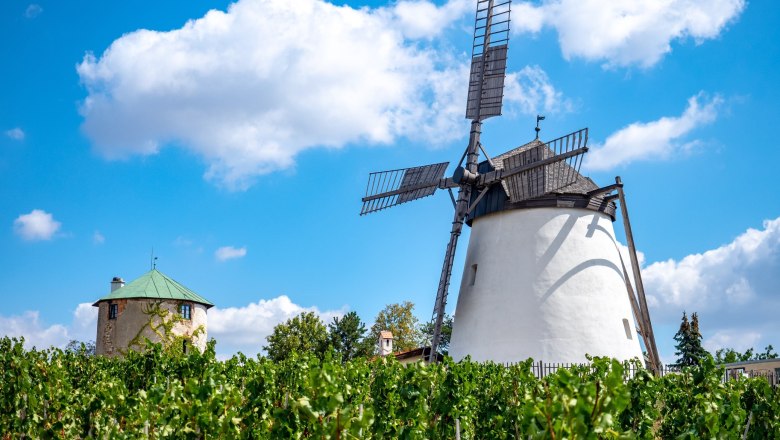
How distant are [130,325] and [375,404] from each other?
79.9 ft

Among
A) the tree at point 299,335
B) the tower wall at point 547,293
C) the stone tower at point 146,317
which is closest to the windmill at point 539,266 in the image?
the tower wall at point 547,293

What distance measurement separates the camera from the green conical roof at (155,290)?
3453cm

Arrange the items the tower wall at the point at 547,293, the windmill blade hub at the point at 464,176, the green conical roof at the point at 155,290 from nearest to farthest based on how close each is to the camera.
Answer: the tower wall at the point at 547,293 → the windmill blade hub at the point at 464,176 → the green conical roof at the point at 155,290

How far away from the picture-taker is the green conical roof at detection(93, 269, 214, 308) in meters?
34.5

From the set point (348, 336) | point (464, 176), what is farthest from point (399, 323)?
point (464, 176)

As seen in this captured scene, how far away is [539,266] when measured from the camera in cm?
2052

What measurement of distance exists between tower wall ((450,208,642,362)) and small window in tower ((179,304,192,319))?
1706 centimetres

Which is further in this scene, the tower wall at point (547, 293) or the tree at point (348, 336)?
the tree at point (348, 336)

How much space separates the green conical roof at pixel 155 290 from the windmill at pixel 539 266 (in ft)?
53.4

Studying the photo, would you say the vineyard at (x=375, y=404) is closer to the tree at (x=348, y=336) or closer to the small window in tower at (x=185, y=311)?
the small window in tower at (x=185, y=311)

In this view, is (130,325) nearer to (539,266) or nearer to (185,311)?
(185,311)

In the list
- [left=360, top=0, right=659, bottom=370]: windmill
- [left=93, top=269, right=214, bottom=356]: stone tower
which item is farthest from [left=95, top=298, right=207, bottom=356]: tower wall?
[left=360, top=0, right=659, bottom=370]: windmill

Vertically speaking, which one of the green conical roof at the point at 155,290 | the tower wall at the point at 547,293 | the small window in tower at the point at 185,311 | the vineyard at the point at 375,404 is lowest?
the vineyard at the point at 375,404

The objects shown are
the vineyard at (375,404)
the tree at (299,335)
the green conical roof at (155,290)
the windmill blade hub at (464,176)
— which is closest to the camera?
the vineyard at (375,404)
